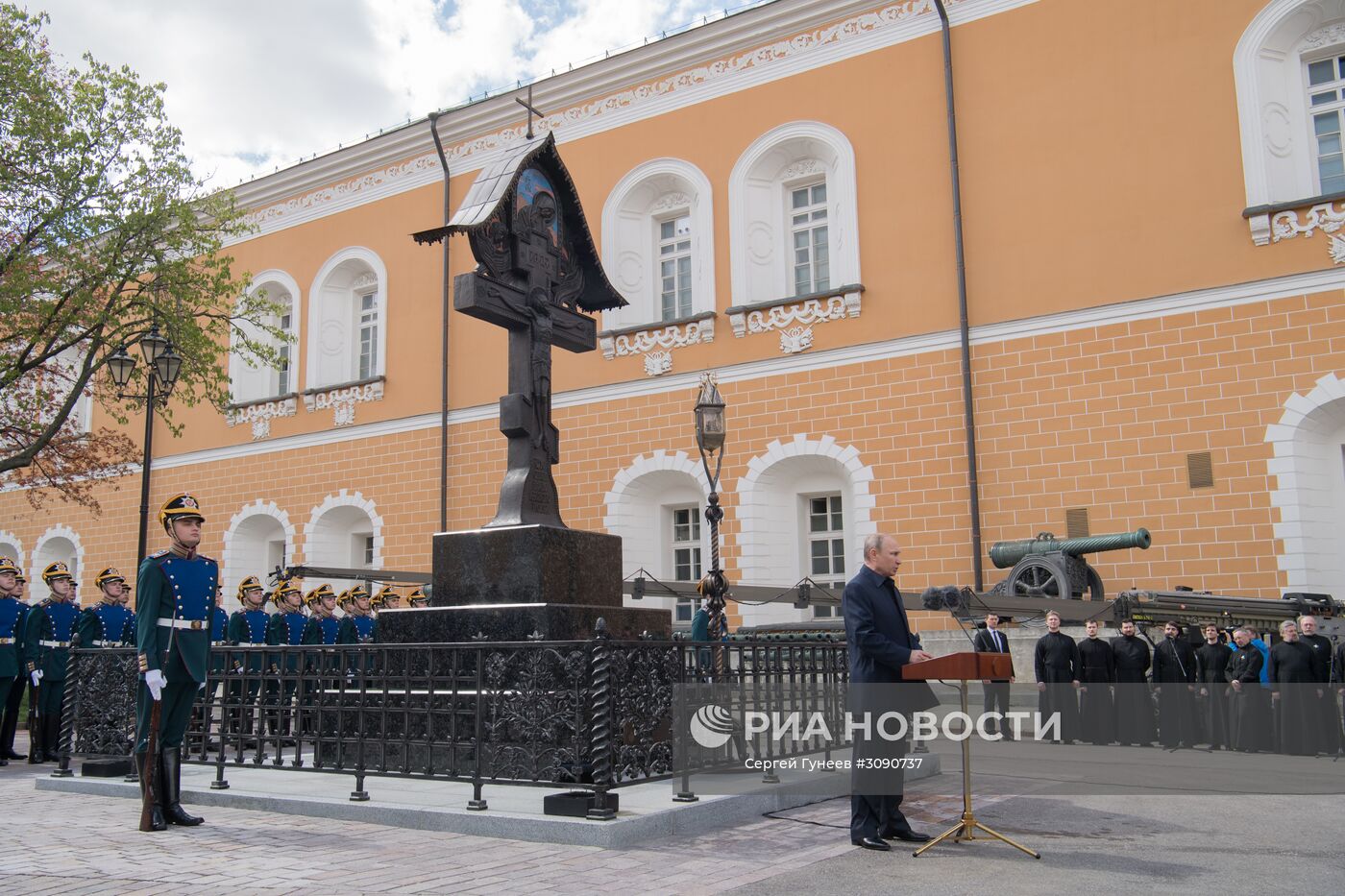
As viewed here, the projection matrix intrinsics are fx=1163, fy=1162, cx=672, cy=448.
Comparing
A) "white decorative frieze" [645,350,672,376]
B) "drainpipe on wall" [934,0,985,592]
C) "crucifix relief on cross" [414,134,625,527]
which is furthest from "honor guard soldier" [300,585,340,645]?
"drainpipe on wall" [934,0,985,592]

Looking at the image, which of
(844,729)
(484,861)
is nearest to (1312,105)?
(844,729)

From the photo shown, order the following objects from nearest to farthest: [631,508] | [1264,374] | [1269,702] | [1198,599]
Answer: [1269,702] → [1198,599] → [1264,374] → [631,508]

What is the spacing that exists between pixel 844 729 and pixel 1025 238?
9.95 m

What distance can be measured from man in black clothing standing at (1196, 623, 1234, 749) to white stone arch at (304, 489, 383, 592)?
50.4ft

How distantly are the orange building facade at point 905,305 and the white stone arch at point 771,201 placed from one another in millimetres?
53

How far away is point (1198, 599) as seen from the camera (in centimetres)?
1288

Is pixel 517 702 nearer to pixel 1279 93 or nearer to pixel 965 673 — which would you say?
pixel 965 673

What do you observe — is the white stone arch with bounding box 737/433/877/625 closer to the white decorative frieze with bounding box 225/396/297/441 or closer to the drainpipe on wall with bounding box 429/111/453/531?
the drainpipe on wall with bounding box 429/111/453/531

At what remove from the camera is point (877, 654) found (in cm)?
607

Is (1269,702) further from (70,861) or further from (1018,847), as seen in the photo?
(70,861)

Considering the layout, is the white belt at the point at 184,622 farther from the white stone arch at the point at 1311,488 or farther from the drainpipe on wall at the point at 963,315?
the white stone arch at the point at 1311,488

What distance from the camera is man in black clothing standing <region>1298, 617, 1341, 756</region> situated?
37.8 feet

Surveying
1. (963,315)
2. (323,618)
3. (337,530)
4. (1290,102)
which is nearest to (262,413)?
(337,530)

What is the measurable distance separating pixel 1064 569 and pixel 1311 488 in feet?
11.0
